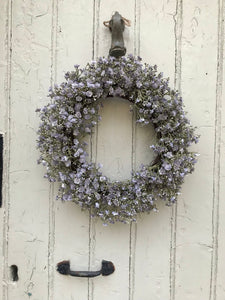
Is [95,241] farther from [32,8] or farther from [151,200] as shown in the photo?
[32,8]

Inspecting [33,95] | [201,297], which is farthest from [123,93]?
[201,297]

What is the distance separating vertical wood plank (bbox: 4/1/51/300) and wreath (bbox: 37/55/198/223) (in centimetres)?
17

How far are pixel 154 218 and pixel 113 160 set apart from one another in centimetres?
32

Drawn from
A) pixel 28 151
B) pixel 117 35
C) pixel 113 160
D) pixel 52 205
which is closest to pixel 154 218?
pixel 113 160

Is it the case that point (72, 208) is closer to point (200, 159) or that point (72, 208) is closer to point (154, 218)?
point (154, 218)

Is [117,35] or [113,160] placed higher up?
[117,35]

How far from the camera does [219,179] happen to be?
116 centimetres

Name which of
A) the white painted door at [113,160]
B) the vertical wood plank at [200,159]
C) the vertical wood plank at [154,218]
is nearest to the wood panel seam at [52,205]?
the white painted door at [113,160]

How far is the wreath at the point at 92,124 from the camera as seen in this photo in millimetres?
979

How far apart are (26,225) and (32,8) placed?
96cm

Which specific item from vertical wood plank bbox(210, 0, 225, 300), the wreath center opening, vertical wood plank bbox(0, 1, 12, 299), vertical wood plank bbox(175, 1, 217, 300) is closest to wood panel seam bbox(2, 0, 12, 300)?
vertical wood plank bbox(0, 1, 12, 299)

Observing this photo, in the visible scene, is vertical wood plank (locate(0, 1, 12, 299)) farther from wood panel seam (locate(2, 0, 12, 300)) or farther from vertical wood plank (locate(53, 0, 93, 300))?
vertical wood plank (locate(53, 0, 93, 300))

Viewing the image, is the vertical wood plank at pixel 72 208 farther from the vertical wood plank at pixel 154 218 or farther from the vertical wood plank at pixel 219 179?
the vertical wood plank at pixel 219 179

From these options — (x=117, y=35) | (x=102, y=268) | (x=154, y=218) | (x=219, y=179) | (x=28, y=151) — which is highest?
(x=117, y=35)
